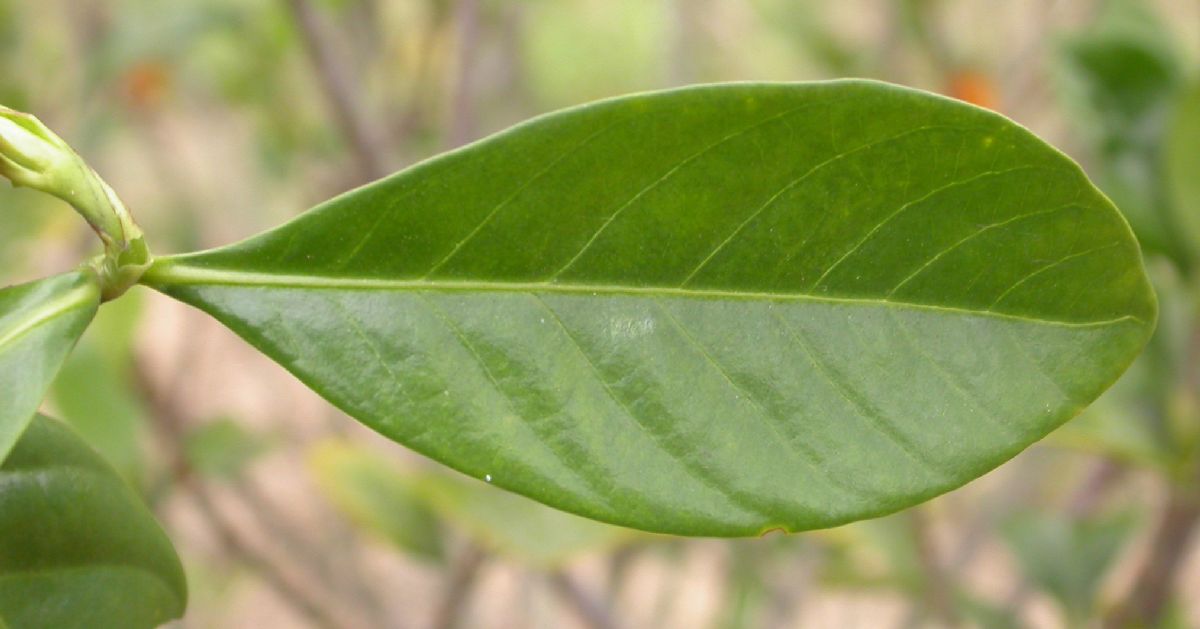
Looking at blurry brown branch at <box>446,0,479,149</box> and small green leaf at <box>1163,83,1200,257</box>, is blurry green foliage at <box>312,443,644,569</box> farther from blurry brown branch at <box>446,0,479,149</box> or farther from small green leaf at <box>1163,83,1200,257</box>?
small green leaf at <box>1163,83,1200,257</box>

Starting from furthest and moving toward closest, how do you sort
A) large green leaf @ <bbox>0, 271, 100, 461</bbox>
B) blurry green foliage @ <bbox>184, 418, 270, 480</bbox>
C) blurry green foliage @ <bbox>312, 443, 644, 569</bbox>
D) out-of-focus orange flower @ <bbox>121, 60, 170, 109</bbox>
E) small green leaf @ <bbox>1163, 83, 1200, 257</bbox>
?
1. out-of-focus orange flower @ <bbox>121, 60, 170, 109</bbox>
2. blurry green foliage @ <bbox>184, 418, 270, 480</bbox>
3. blurry green foliage @ <bbox>312, 443, 644, 569</bbox>
4. small green leaf @ <bbox>1163, 83, 1200, 257</bbox>
5. large green leaf @ <bbox>0, 271, 100, 461</bbox>

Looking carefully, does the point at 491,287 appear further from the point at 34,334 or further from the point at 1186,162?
the point at 1186,162

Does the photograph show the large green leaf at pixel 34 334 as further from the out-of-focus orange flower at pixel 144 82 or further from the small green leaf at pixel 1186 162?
the out-of-focus orange flower at pixel 144 82

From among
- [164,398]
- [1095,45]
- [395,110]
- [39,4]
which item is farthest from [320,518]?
A: [1095,45]

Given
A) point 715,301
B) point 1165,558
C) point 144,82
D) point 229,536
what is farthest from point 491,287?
point 144,82

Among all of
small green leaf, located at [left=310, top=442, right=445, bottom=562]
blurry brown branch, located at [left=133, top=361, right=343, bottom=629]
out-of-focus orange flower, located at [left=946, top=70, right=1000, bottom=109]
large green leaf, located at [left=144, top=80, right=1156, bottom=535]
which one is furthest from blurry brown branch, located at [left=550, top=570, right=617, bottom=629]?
large green leaf, located at [left=144, top=80, right=1156, bottom=535]

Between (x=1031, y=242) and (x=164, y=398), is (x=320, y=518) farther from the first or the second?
(x=1031, y=242)
